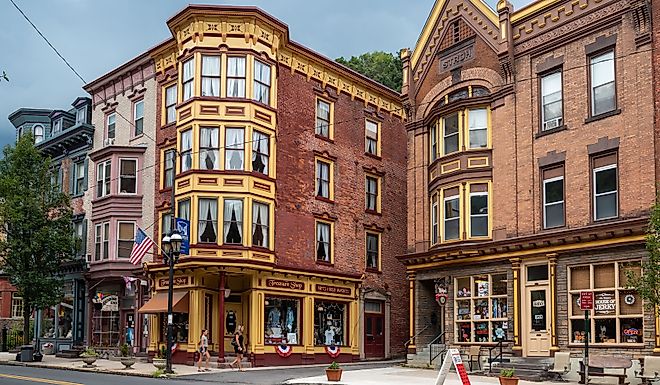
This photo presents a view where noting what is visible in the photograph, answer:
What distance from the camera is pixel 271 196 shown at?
116ft

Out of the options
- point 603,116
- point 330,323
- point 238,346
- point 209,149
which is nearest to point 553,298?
point 603,116

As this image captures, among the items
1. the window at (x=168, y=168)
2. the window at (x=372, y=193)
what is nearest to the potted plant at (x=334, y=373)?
the window at (x=168, y=168)

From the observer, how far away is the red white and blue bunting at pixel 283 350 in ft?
116

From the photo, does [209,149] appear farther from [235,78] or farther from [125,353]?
[125,353]

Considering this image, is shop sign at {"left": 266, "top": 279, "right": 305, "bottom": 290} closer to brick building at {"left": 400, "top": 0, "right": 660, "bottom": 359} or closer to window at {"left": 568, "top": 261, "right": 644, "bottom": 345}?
brick building at {"left": 400, "top": 0, "right": 660, "bottom": 359}

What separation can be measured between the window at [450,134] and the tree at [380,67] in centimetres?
2797

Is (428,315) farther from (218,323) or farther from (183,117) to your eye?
(183,117)

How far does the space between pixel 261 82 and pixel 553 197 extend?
1331 cm

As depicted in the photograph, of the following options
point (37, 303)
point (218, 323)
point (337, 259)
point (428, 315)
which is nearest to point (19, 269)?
point (37, 303)

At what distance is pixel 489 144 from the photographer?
31.2m

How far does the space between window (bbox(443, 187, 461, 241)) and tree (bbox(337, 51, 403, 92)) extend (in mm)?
29163

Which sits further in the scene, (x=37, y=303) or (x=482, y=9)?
(x=37, y=303)

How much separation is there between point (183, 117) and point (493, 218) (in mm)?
13475

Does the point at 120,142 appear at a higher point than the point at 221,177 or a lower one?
higher
